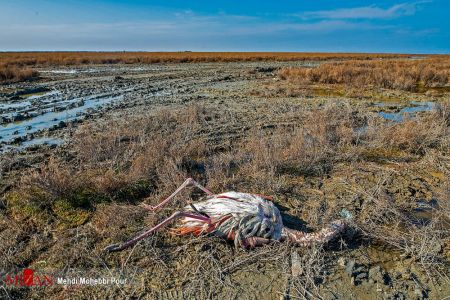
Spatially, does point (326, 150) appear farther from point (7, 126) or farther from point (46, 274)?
point (7, 126)

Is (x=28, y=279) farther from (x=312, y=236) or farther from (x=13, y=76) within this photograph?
(x=13, y=76)

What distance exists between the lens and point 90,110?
1091 centimetres

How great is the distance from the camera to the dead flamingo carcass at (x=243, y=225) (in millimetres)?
3537

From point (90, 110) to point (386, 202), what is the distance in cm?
950

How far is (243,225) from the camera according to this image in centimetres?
355

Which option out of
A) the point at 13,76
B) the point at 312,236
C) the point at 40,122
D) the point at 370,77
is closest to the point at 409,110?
the point at 370,77

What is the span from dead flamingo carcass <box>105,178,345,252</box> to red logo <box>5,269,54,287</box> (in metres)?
0.61

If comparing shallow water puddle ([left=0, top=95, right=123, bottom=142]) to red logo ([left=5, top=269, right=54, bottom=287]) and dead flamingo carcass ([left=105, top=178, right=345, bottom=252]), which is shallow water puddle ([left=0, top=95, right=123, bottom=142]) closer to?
red logo ([left=5, top=269, right=54, bottom=287])

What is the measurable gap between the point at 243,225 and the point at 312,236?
0.75 metres

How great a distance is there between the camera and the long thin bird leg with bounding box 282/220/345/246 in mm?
3495

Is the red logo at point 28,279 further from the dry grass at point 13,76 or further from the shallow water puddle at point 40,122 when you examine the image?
the dry grass at point 13,76

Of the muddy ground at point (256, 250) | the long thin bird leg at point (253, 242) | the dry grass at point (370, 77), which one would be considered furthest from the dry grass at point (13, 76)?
the long thin bird leg at point (253, 242)

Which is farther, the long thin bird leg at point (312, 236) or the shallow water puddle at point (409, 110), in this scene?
the shallow water puddle at point (409, 110)

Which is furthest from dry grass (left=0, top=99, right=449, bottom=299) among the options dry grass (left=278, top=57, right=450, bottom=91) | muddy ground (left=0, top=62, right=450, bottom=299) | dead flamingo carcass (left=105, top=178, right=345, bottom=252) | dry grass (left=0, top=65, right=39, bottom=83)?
dry grass (left=0, top=65, right=39, bottom=83)
